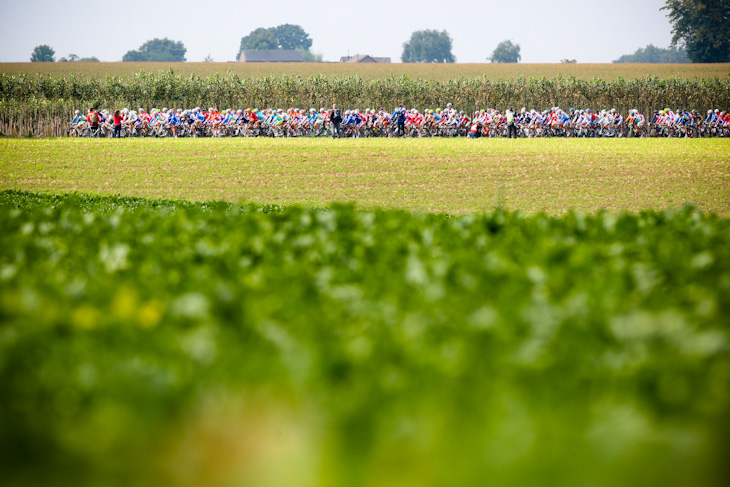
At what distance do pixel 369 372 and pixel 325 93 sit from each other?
5437cm

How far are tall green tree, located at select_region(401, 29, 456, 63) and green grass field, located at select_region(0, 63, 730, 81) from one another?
190 ft

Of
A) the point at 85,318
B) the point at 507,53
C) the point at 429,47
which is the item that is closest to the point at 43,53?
the point at 429,47

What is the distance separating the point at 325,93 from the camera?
5541cm

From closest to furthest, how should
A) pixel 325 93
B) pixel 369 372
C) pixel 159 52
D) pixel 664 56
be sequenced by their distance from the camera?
pixel 369 372 < pixel 325 93 < pixel 159 52 < pixel 664 56

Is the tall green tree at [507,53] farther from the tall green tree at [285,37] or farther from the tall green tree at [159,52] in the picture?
the tall green tree at [159,52]

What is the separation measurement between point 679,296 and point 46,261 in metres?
3.91

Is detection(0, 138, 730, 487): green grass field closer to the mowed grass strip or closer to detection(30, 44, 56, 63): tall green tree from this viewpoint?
the mowed grass strip

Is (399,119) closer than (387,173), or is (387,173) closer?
(387,173)

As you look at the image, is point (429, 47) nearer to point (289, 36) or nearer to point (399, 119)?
point (289, 36)

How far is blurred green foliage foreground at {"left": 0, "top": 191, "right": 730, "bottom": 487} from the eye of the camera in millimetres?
1938

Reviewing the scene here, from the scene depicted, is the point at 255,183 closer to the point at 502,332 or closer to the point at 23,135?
the point at 502,332

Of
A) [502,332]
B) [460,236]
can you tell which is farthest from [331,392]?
[460,236]

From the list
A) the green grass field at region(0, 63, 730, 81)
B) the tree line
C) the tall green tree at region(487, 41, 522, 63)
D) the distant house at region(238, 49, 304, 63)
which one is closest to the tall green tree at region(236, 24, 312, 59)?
the tree line

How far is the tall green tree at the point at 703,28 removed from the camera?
317 ft
